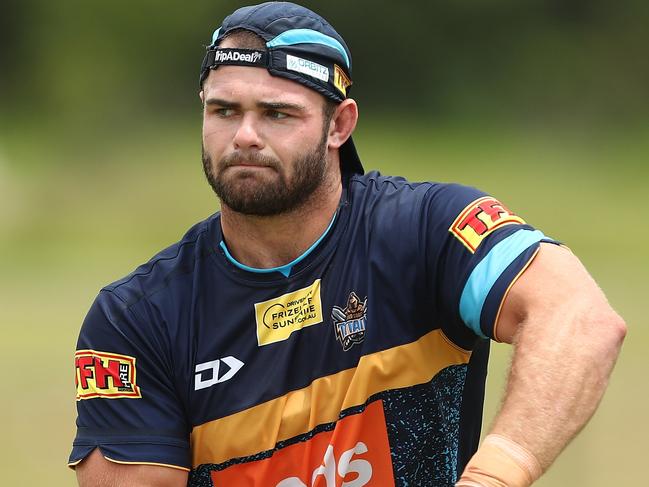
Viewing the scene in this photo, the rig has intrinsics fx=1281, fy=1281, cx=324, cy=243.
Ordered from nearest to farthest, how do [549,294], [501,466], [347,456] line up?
[501,466] < [549,294] < [347,456]

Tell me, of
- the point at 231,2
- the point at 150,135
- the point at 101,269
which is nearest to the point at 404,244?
the point at 101,269

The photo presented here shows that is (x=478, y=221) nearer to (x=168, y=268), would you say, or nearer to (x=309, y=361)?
(x=309, y=361)

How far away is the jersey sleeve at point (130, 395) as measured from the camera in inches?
149

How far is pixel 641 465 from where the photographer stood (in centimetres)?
767

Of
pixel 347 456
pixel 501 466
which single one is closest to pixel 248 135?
pixel 347 456

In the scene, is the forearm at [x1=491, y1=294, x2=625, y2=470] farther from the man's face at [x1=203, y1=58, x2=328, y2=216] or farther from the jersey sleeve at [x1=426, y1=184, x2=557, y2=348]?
the man's face at [x1=203, y1=58, x2=328, y2=216]

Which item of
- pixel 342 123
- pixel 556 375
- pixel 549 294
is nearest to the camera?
pixel 556 375

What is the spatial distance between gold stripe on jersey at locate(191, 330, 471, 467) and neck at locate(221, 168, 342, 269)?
42cm

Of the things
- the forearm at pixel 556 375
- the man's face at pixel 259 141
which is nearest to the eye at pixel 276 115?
the man's face at pixel 259 141

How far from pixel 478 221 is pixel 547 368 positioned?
0.58 meters

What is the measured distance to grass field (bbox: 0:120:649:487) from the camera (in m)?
8.45

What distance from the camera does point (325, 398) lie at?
12.3ft

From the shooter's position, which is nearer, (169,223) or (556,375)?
(556,375)

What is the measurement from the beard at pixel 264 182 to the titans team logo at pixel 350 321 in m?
0.35
